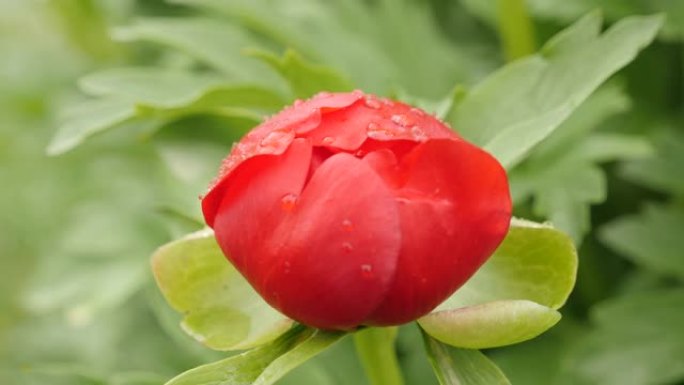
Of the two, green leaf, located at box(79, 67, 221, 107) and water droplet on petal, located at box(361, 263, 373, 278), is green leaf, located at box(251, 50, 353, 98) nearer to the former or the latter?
green leaf, located at box(79, 67, 221, 107)

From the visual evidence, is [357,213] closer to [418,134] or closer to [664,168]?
[418,134]

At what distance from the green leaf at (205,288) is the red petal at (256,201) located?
7 centimetres

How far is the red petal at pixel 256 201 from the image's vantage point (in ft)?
1.99

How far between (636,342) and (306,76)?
368 mm

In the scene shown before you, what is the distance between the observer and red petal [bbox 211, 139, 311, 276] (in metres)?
0.61

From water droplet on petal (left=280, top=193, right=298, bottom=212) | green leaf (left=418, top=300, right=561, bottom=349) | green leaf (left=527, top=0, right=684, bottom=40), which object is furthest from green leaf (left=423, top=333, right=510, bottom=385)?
green leaf (left=527, top=0, right=684, bottom=40)

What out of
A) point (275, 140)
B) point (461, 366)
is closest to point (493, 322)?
point (461, 366)

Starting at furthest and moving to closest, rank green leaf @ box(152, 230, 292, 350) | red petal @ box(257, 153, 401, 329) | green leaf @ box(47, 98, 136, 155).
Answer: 1. green leaf @ box(47, 98, 136, 155)
2. green leaf @ box(152, 230, 292, 350)
3. red petal @ box(257, 153, 401, 329)

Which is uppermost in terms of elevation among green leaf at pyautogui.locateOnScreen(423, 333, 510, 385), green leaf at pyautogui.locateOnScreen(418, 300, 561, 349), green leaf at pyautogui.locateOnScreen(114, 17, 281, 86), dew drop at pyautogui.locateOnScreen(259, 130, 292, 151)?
dew drop at pyautogui.locateOnScreen(259, 130, 292, 151)

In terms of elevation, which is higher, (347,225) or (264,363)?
(347,225)

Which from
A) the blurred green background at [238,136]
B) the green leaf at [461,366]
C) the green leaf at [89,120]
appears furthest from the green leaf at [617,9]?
the green leaf at [461,366]

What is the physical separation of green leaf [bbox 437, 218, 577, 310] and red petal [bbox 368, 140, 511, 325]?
51 millimetres

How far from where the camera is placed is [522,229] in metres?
0.69

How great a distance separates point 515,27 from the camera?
1048 mm
